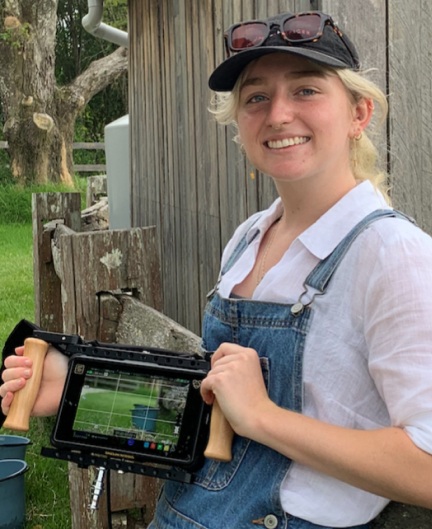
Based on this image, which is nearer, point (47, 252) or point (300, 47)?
point (300, 47)

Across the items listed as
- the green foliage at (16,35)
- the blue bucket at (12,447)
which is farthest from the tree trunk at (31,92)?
the blue bucket at (12,447)

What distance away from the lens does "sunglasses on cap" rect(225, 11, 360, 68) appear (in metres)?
1.55

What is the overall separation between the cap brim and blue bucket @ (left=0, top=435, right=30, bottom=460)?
121 inches

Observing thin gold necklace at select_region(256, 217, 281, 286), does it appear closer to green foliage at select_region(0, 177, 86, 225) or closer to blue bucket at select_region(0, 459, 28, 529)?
blue bucket at select_region(0, 459, 28, 529)

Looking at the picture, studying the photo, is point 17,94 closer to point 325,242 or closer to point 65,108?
point 65,108

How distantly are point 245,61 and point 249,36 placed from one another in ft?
0.17

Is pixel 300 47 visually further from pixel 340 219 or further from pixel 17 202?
pixel 17 202

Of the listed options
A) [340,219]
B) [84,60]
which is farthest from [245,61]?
[84,60]

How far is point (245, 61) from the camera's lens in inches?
63.3

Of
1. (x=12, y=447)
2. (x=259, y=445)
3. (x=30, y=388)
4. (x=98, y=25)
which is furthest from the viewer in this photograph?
(x=98, y=25)

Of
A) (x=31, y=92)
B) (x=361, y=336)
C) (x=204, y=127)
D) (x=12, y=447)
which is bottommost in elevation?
(x=12, y=447)

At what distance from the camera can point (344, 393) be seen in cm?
142

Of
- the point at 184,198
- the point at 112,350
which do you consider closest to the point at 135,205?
the point at 184,198

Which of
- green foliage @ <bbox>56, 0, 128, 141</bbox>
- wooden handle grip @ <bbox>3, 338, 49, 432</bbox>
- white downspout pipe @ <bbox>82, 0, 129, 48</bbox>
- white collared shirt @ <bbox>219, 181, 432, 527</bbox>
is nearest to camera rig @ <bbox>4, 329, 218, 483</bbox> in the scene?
wooden handle grip @ <bbox>3, 338, 49, 432</bbox>
